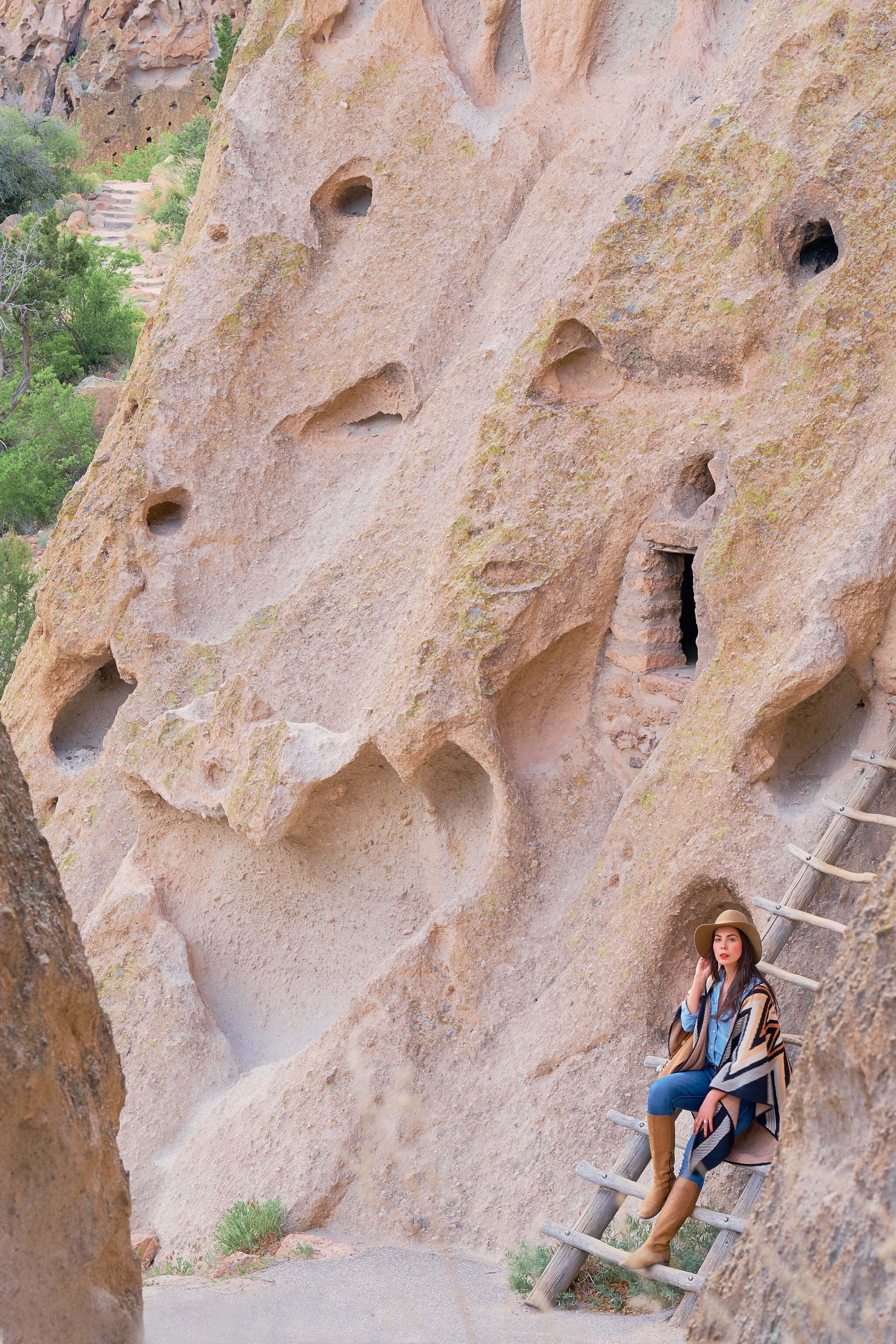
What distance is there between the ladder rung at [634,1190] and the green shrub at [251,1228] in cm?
133

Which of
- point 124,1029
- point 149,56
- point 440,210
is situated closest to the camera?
point 124,1029

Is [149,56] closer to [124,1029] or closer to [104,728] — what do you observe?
[104,728]

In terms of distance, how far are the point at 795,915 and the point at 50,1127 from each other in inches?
102

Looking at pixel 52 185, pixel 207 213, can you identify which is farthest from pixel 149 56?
Answer: pixel 207 213

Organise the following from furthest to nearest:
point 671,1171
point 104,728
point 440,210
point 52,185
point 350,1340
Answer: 1. point 52,185
2. point 104,728
3. point 440,210
4. point 671,1171
5. point 350,1340

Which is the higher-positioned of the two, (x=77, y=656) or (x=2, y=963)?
(x=77, y=656)

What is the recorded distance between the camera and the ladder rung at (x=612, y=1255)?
3975 mm

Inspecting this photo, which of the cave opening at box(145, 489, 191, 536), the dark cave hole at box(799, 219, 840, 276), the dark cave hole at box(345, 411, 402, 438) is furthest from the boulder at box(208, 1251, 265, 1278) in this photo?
the dark cave hole at box(799, 219, 840, 276)

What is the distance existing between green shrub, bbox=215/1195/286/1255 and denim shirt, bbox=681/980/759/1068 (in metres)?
2.06

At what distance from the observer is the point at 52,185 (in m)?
26.1

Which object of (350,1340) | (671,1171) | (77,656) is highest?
(77,656)

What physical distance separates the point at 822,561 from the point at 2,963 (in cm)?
330

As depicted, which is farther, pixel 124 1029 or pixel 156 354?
pixel 156 354

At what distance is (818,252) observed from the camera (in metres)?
5.44
